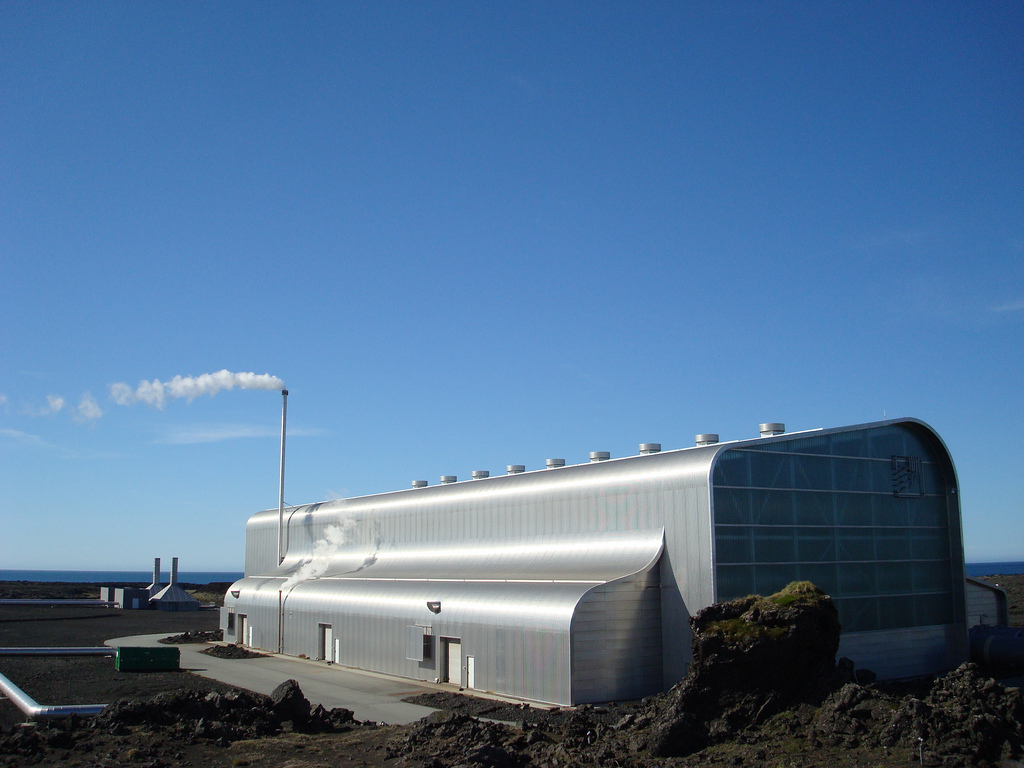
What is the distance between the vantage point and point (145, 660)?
3931cm

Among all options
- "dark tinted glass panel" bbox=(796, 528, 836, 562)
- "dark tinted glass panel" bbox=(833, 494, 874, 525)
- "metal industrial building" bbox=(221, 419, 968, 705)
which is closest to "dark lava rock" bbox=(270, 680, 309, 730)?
"metal industrial building" bbox=(221, 419, 968, 705)

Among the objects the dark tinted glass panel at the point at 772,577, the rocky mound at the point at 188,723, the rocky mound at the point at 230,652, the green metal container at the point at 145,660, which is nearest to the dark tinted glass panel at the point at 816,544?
the dark tinted glass panel at the point at 772,577

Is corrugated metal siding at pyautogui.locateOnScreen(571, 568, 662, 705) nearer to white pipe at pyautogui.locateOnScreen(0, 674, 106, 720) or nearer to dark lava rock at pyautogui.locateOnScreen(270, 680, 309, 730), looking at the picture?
dark lava rock at pyautogui.locateOnScreen(270, 680, 309, 730)

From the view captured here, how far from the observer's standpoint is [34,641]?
178ft

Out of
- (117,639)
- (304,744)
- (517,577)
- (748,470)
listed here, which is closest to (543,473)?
(517,577)

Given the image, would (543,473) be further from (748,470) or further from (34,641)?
(34,641)

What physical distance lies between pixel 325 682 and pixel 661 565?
14485 mm

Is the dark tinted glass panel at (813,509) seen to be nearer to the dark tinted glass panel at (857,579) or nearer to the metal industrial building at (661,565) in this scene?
the metal industrial building at (661,565)

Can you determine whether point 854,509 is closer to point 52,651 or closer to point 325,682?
point 325,682

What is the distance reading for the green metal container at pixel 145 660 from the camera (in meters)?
38.9

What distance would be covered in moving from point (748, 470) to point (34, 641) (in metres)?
45.2

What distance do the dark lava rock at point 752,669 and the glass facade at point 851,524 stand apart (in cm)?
498

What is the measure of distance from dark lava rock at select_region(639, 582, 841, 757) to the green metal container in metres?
24.5

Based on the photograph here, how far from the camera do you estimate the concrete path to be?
2909 cm
